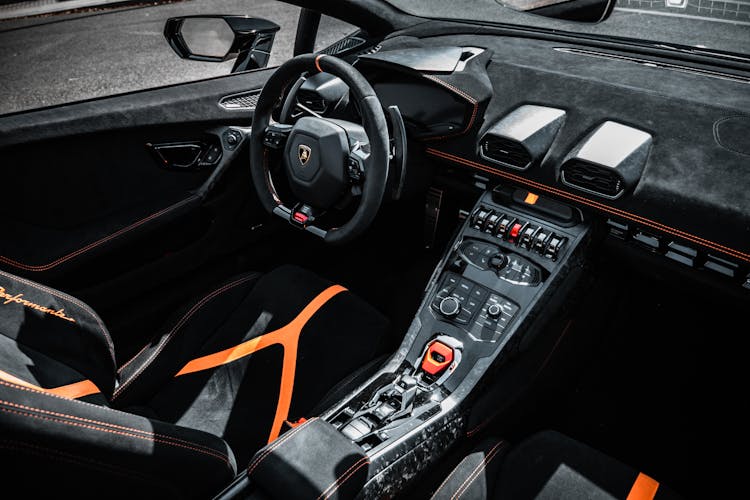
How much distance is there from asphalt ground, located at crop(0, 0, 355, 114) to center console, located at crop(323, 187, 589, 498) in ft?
10.5

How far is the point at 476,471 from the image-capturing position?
1351 mm

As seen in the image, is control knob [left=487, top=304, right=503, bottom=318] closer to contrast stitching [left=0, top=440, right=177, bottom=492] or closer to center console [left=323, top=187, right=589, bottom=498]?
center console [left=323, top=187, right=589, bottom=498]

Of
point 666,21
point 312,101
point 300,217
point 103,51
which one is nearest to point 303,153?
point 300,217

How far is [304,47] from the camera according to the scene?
2666mm

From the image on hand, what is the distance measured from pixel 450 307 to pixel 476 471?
525mm

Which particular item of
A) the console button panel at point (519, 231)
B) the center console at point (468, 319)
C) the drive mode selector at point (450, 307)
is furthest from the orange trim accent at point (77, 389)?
the console button panel at point (519, 231)

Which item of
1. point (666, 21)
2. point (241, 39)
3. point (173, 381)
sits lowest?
point (173, 381)

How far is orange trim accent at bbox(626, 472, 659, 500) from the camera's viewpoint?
126 cm

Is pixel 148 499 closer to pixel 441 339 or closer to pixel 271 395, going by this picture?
pixel 271 395

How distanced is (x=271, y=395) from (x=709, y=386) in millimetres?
1406

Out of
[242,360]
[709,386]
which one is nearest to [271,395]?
[242,360]

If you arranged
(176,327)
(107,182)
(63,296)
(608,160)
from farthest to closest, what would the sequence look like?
1. (107,182)
2. (176,327)
3. (608,160)
4. (63,296)

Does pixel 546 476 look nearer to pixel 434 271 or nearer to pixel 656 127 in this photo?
pixel 434 271

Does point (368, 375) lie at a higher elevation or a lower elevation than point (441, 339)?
lower
